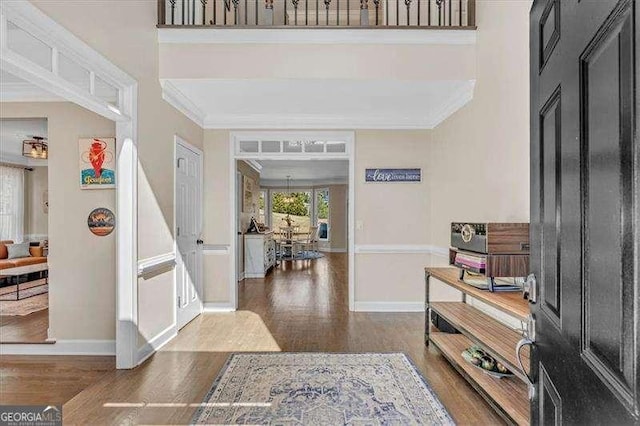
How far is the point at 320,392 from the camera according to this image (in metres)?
2.57

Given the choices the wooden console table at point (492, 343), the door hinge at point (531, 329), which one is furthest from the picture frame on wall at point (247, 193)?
the door hinge at point (531, 329)

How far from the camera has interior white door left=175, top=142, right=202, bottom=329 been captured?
159 inches

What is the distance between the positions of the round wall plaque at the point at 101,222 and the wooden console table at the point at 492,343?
3.08 m

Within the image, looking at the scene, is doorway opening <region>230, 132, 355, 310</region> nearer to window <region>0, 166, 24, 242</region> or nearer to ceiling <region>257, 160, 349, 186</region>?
ceiling <region>257, 160, 349, 186</region>

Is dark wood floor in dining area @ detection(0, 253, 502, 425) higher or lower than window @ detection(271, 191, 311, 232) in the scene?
lower

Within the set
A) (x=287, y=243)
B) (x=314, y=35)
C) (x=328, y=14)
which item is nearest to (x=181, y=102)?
(x=314, y=35)

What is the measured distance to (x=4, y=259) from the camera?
638 centimetres

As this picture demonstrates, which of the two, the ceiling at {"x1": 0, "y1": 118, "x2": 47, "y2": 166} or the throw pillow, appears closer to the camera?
the ceiling at {"x1": 0, "y1": 118, "x2": 47, "y2": 166}

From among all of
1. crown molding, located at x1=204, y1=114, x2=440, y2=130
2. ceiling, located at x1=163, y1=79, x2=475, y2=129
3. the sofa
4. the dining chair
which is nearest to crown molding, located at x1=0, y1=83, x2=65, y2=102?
ceiling, located at x1=163, y1=79, x2=475, y2=129

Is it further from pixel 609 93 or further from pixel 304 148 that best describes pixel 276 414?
pixel 304 148

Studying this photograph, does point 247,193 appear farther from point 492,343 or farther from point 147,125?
point 492,343

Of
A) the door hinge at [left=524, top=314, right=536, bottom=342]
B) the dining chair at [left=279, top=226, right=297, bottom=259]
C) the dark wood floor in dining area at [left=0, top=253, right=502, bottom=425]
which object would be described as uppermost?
the door hinge at [left=524, top=314, right=536, bottom=342]

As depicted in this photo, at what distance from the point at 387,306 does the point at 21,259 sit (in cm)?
654

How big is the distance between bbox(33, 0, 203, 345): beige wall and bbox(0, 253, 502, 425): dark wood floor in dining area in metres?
0.45
